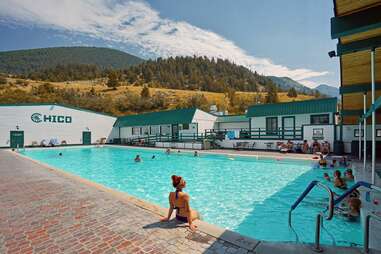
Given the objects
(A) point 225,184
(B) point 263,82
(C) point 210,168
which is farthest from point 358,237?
(B) point 263,82

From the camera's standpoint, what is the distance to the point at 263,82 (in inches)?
3659

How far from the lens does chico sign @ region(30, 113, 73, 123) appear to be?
25.0 m

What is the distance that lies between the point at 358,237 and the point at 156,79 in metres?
77.5

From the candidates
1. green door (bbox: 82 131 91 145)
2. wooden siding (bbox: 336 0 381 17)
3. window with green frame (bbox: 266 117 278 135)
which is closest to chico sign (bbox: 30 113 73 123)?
green door (bbox: 82 131 91 145)

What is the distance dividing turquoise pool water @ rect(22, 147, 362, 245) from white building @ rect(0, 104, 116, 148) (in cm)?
1854

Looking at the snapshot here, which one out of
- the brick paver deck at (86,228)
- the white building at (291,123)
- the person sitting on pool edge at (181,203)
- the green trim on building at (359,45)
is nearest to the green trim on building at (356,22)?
the green trim on building at (359,45)

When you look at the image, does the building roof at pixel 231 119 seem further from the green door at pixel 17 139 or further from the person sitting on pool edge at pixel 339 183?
the green door at pixel 17 139

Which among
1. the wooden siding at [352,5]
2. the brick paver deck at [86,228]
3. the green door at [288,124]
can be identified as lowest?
the brick paver deck at [86,228]

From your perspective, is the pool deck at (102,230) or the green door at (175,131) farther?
the green door at (175,131)

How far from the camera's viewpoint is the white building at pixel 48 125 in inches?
928

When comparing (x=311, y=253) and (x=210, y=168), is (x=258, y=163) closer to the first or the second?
(x=210, y=168)

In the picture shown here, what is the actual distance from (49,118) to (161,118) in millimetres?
13480

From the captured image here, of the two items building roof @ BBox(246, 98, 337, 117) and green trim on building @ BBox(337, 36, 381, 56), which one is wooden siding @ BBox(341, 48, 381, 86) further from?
building roof @ BBox(246, 98, 337, 117)

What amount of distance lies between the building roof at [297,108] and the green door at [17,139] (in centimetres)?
2520
